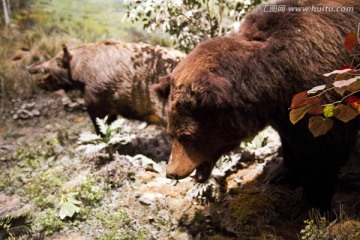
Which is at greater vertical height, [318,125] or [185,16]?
[318,125]

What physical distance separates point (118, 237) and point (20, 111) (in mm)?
4749

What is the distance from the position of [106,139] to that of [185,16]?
2.17 m

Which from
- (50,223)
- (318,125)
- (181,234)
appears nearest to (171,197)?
(181,234)

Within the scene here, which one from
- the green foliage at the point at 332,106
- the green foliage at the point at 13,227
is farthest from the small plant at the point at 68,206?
the green foliage at the point at 332,106

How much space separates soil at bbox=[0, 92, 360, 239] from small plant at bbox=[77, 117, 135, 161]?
0.16 meters

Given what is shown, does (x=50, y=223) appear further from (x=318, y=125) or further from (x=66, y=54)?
(x=66, y=54)

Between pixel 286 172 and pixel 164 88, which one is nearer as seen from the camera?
pixel 164 88

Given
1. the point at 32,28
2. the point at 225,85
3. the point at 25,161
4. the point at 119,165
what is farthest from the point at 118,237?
the point at 32,28

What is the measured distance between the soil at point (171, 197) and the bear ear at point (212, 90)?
4.31 ft

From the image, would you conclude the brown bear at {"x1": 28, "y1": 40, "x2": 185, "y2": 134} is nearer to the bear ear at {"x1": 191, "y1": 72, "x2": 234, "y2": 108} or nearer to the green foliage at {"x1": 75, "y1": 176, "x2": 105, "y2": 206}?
the green foliage at {"x1": 75, "y1": 176, "x2": 105, "y2": 206}

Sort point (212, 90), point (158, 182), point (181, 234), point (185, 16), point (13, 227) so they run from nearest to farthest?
point (212, 90) → point (13, 227) → point (181, 234) → point (158, 182) → point (185, 16)

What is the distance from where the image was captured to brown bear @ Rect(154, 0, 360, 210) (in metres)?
2.78

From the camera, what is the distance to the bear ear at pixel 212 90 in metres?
2.58

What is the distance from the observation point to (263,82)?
112 inches
